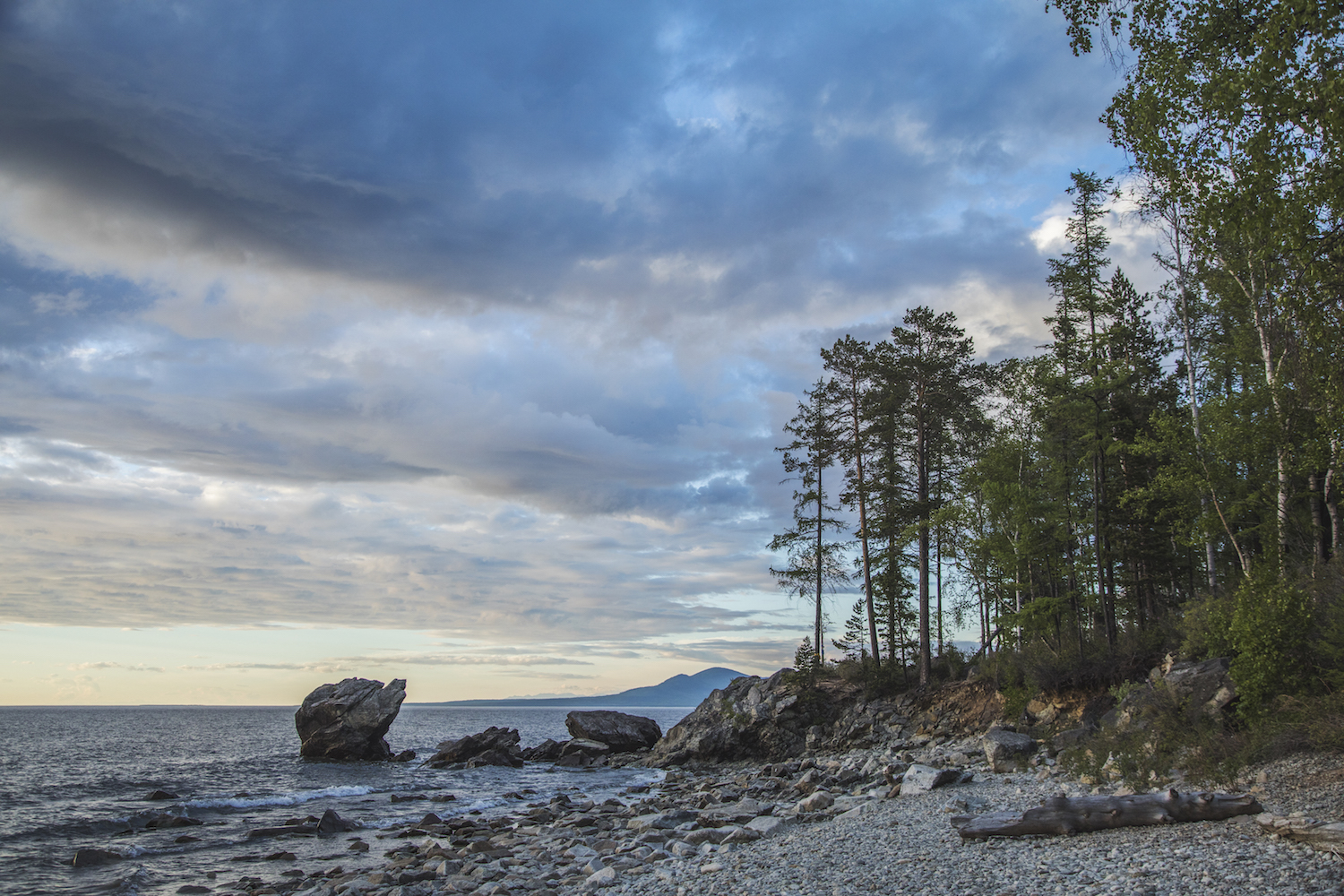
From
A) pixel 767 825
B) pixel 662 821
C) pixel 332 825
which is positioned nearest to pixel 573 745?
pixel 332 825

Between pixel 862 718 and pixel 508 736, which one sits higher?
pixel 862 718

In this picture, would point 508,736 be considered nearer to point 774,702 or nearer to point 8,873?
point 774,702

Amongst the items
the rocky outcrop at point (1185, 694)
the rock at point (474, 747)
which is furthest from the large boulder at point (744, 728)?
the rocky outcrop at point (1185, 694)

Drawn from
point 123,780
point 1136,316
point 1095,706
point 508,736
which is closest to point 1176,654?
point 1095,706

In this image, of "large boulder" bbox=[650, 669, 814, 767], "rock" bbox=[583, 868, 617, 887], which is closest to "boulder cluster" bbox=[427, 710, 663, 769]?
"large boulder" bbox=[650, 669, 814, 767]

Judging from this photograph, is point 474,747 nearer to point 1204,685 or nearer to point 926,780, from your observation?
point 926,780

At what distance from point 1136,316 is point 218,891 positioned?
37948 mm

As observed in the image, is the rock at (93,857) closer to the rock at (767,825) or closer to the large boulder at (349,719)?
the rock at (767,825)

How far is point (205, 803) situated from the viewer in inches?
1041

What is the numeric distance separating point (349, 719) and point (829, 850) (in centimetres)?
4039

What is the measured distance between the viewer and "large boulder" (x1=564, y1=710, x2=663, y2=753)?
145 feet

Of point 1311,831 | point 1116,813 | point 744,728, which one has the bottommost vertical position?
point 744,728

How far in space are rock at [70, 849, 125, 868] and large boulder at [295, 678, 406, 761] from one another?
87.5 ft

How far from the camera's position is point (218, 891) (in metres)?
14.1
